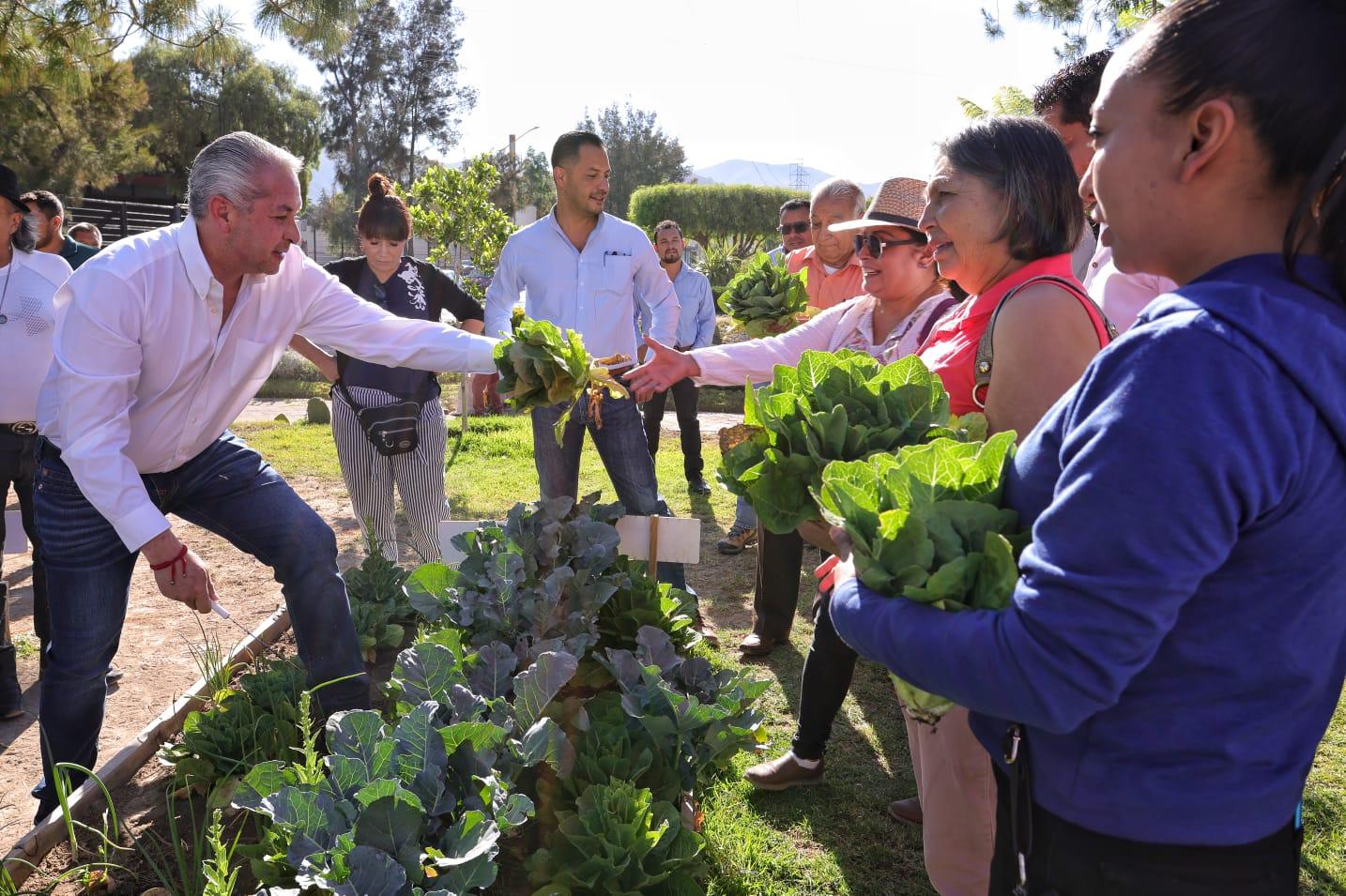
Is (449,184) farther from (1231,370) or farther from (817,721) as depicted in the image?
(1231,370)

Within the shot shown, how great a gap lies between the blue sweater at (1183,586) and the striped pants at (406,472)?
4.03 meters

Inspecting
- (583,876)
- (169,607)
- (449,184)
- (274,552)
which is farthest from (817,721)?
(449,184)

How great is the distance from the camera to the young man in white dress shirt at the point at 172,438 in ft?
8.76

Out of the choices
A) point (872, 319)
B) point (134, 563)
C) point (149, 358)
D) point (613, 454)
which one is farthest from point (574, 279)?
point (134, 563)

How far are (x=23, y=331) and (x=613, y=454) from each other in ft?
8.83

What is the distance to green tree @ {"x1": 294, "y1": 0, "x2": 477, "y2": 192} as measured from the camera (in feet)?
158

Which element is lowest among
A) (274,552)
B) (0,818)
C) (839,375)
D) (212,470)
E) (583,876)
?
(0,818)

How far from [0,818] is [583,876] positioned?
248 centimetres

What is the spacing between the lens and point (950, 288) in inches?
115

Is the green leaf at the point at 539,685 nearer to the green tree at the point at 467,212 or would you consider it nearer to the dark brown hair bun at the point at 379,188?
the dark brown hair bun at the point at 379,188

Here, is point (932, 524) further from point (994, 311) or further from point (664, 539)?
point (664, 539)

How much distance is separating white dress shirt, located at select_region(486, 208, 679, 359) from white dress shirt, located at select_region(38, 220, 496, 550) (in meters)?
1.58

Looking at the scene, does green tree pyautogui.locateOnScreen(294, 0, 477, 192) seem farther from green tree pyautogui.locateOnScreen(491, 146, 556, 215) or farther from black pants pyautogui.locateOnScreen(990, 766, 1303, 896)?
black pants pyautogui.locateOnScreen(990, 766, 1303, 896)

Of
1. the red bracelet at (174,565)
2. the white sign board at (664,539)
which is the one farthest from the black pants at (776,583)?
the red bracelet at (174,565)
